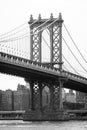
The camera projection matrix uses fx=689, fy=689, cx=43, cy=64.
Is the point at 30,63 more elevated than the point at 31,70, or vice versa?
the point at 30,63

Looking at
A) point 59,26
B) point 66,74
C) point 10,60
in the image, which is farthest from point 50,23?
point 10,60

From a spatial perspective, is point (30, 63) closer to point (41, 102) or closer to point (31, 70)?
point (31, 70)

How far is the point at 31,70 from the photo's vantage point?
9531cm

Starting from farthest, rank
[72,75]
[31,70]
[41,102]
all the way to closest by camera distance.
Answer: [72,75]
[41,102]
[31,70]

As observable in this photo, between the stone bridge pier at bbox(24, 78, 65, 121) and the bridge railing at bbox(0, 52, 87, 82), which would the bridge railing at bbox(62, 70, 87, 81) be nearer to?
the bridge railing at bbox(0, 52, 87, 82)

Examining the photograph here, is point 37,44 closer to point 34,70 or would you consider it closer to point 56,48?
point 56,48

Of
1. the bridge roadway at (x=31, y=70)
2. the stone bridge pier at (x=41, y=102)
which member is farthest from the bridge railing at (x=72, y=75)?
the stone bridge pier at (x=41, y=102)

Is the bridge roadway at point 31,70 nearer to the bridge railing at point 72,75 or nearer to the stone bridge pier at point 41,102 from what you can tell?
the bridge railing at point 72,75

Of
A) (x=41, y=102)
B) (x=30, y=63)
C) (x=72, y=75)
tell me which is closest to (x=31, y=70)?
(x=30, y=63)

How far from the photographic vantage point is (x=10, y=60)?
8800 cm

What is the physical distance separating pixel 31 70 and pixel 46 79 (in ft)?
32.9

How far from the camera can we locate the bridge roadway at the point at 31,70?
88238mm

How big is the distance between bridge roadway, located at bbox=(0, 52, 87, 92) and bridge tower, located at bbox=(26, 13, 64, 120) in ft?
3.10

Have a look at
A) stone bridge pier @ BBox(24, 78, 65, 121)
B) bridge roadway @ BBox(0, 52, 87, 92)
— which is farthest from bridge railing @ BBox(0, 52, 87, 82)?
stone bridge pier @ BBox(24, 78, 65, 121)
